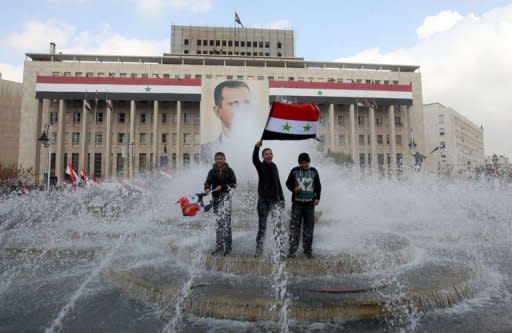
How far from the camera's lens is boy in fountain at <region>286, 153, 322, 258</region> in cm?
524

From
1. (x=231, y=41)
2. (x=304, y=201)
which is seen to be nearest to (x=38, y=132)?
(x=231, y=41)

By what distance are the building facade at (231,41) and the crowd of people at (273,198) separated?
246ft

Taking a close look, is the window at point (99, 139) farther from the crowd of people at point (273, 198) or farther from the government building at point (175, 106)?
the crowd of people at point (273, 198)

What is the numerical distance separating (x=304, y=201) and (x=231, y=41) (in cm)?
7907

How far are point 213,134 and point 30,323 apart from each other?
48.2 m

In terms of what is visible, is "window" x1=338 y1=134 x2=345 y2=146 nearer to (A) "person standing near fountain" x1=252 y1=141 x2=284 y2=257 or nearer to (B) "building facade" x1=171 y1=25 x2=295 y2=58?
(B) "building facade" x1=171 y1=25 x2=295 y2=58

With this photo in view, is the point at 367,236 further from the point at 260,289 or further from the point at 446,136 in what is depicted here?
the point at 446,136

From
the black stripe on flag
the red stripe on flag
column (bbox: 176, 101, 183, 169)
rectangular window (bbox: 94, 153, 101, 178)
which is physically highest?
column (bbox: 176, 101, 183, 169)

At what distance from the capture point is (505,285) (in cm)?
496

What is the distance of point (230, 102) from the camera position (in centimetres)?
5138

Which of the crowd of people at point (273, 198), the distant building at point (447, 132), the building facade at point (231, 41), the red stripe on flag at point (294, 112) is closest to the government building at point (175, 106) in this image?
the building facade at point (231, 41)

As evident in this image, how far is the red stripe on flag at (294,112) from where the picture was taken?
207 inches

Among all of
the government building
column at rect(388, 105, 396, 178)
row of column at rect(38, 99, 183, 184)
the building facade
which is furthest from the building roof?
the building facade

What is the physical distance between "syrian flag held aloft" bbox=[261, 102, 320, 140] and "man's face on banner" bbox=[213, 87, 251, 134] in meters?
44.6
